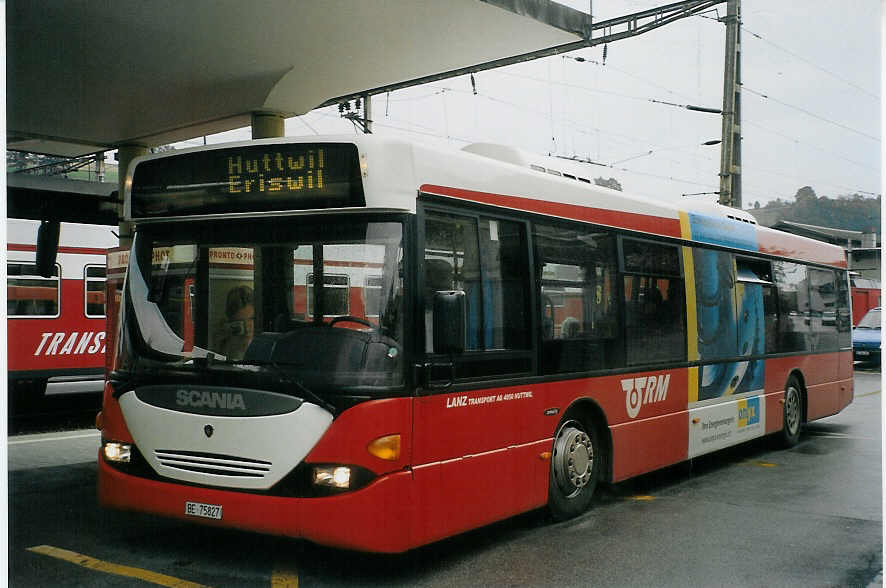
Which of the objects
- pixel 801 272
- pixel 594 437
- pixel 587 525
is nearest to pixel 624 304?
pixel 594 437

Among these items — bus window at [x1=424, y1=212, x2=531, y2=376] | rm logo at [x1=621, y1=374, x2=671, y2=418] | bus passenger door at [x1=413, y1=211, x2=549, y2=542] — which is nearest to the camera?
bus passenger door at [x1=413, y1=211, x2=549, y2=542]

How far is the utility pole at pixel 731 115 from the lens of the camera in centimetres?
2127

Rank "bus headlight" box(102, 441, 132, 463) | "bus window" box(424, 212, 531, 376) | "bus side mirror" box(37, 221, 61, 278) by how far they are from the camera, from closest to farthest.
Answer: "bus window" box(424, 212, 531, 376)
"bus headlight" box(102, 441, 132, 463)
"bus side mirror" box(37, 221, 61, 278)

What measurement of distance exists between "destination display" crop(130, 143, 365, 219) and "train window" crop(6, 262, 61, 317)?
10.1 meters

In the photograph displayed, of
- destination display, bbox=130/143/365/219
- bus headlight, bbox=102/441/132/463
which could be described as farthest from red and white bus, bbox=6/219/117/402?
bus headlight, bbox=102/441/132/463

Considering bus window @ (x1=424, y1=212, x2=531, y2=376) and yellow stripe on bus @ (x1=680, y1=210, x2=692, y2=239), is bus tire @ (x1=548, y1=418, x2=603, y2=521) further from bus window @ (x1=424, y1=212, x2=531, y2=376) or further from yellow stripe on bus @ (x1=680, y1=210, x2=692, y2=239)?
yellow stripe on bus @ (x1=680, y1=210, x2=692, y2=239)

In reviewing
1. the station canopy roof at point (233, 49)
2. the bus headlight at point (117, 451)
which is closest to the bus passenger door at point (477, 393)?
the bus headlight at point (117, 451)

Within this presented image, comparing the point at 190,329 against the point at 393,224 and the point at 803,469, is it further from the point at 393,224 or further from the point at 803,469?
the point at 803,469

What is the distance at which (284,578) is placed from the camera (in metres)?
6.00

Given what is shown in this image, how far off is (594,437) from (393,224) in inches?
127

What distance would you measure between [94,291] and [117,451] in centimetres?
1155

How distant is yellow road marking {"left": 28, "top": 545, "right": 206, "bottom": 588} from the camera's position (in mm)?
5824

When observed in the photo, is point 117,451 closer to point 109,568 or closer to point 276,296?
point 109,568

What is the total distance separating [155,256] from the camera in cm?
657
